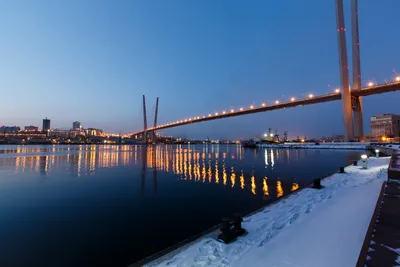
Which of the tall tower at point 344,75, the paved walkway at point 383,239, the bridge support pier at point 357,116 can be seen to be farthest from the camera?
the bridge support pier at point 357,116

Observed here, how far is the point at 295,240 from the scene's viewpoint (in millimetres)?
4324

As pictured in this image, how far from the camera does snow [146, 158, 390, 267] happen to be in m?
3.64

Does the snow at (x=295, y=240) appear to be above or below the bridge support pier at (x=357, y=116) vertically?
below

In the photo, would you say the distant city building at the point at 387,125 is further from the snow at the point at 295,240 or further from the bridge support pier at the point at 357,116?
the snow at the point at 295,240

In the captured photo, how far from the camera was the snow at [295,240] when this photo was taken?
12.0ft

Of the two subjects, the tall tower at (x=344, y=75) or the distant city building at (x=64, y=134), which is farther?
the distant city building at (x=64, y=134)

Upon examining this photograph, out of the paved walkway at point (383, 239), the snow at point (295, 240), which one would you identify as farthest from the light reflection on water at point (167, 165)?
the paved walkway at point (383, 239)

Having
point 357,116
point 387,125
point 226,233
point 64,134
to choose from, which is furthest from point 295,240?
point 64,134

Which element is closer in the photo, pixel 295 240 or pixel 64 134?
pixel 295 240

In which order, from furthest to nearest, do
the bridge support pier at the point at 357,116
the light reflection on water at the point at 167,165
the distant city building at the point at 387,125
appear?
the distant city building at the point at 387,125, the bridge support pier at the point at 357,116, the light reflection on water at the point at 167,165

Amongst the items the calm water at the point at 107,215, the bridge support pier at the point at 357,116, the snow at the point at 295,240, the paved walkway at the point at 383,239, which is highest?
the bridge support pier at the point at 357,116

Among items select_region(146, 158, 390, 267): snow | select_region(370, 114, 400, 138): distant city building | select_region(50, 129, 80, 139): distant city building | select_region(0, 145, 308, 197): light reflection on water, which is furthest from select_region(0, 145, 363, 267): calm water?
select_region(50, 129, 80, 139): distant city building

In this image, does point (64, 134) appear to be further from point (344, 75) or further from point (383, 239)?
point (383, 239)

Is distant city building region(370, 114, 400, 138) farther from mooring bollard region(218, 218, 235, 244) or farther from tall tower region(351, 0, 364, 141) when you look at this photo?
mooring bollard region(218, 218, 235, 244)
